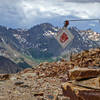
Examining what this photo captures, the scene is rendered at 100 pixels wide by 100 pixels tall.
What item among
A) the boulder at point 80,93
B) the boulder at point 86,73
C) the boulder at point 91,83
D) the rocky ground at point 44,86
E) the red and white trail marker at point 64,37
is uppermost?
the red and white trail marker at point 64,37

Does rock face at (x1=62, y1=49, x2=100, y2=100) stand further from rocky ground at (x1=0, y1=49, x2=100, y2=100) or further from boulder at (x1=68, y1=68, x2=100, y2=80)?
rocky ground at (x1=0, y1=49, x2=100, y2=100)

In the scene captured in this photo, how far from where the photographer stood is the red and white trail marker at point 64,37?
18.3 meters

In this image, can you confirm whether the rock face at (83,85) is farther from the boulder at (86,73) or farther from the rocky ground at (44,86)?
the rocky ground at (44,86)

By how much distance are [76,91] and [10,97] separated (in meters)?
6.94

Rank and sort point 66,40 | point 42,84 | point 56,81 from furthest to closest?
point 56,81
point 42,84
point 66,40

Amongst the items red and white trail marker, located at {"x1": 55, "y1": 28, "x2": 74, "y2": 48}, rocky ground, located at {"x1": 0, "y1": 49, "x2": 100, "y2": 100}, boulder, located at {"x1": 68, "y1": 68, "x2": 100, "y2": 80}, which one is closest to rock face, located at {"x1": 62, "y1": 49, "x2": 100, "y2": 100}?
boulder, located at {"x1": 68, "y1": 68, "x2": 100, "y2": 80}

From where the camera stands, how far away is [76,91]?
565 inches

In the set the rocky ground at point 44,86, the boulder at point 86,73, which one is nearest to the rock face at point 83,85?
the boulder at point 86,73

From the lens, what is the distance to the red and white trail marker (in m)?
18.3

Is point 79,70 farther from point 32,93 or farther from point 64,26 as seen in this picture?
point 32,93

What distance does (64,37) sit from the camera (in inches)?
730

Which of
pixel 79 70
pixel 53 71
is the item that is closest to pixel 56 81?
pixel 53 71

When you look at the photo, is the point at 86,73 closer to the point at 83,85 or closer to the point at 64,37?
the point at 83,85

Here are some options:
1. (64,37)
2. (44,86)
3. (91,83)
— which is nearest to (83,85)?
(91,83)
